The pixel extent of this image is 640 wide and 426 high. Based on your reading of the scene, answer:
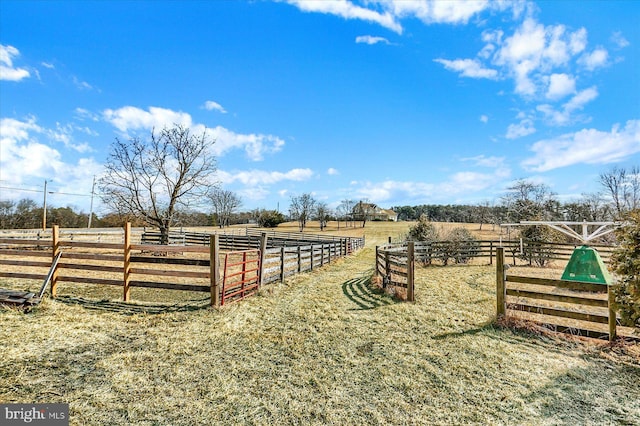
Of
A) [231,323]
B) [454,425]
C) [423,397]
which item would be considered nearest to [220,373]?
[231,323]

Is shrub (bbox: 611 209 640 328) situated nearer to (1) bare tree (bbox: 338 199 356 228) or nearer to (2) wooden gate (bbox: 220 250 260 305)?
(2) wooden gate (bbox: 220 250 260 305)

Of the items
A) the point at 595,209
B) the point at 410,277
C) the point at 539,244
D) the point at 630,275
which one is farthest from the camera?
the point at 595,209

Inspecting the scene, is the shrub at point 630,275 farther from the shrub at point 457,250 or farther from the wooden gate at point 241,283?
the shrub at point 457,250

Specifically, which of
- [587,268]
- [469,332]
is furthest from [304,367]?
[587,268]

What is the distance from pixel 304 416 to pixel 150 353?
274cm

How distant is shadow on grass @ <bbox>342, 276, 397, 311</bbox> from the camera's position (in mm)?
7480

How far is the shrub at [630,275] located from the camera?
4539 mm

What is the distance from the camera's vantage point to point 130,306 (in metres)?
6.75

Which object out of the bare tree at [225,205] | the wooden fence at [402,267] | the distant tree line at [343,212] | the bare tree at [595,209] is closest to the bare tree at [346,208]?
the distant tree line at [343,212]

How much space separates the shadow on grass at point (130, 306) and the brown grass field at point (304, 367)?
0.14 feet

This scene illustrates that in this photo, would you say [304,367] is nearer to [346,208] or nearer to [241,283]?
[241,283]

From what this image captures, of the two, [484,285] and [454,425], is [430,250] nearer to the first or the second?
[484,285]

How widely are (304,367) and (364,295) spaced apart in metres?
4.38

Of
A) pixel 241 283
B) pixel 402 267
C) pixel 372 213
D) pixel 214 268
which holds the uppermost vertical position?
pixel 372 213
